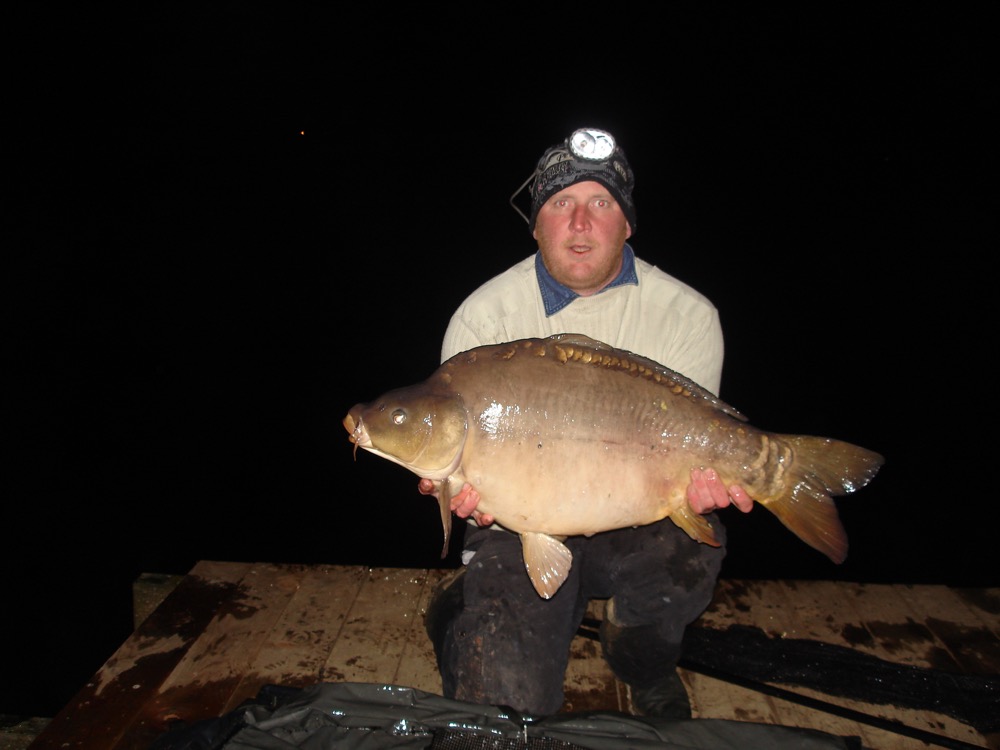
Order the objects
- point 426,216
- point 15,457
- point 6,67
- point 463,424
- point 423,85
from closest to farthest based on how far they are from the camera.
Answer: point 463,424 → point 15,457 → point 426,216 → point 6,67 → point 423,85

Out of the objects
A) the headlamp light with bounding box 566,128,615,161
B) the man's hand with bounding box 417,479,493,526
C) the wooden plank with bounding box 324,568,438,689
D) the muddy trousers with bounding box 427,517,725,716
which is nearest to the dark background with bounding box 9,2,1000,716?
the wooden plank with bounding box 324,568,438,689

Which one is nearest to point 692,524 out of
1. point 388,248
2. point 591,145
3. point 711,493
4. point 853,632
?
point 711,493

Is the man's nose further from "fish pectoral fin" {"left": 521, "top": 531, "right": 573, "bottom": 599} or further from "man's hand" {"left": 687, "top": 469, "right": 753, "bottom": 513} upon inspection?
"fish pectoral fin" {"left": 521, "top": 531, "right": 573, "bottom": 599}

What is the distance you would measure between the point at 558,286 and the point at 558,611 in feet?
3.03

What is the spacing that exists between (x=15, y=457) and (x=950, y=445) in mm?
7440

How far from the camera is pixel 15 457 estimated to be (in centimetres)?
515

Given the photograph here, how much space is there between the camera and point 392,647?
2.21 metres

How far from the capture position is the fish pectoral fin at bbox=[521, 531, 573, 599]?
67.4 inches

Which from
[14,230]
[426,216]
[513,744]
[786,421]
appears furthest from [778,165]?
[513,744]

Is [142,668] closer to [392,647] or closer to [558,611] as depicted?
[392,647]

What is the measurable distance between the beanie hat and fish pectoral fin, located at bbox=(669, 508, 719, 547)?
908 millimetres

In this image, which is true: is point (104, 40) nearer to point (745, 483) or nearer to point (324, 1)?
point (324, 1)

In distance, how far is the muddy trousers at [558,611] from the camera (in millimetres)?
1756

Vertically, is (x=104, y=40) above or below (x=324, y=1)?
below
